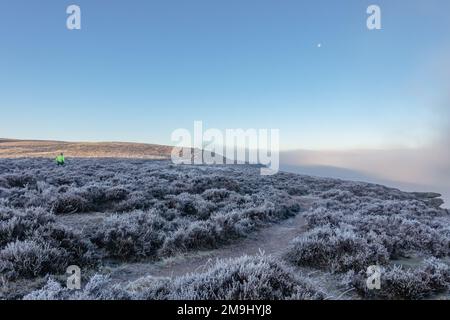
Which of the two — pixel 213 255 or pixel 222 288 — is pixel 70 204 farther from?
pixel 222 288

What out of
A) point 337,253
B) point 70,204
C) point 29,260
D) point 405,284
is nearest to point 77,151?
point 70,204

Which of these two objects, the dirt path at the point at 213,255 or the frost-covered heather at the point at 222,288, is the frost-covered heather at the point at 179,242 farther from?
the dirt path at the point at 213,255

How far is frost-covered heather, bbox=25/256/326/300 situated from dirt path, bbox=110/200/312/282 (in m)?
0.50

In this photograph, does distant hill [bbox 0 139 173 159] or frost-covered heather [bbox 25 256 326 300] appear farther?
distant hill [bbox 0 139 173 159]

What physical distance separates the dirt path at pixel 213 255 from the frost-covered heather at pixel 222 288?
1.63 ft

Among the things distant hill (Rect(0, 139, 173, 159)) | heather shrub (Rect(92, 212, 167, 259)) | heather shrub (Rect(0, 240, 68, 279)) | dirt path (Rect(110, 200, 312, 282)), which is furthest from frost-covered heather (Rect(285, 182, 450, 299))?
distant hill (Rect(0, 139, 173, 159))

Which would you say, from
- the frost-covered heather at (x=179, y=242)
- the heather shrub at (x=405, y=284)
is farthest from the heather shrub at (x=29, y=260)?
the heather shrub at (x=405, y=284)

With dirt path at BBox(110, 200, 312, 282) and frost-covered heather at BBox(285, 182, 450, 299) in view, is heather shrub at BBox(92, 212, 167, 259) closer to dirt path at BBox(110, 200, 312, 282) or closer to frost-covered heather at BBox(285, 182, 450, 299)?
dirt path at BBox(110, 200, 312, 282)

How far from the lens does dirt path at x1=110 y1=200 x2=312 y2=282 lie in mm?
7020

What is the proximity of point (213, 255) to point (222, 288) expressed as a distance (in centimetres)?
401

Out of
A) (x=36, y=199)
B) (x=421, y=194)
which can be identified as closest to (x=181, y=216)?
(x=36, y=199)
